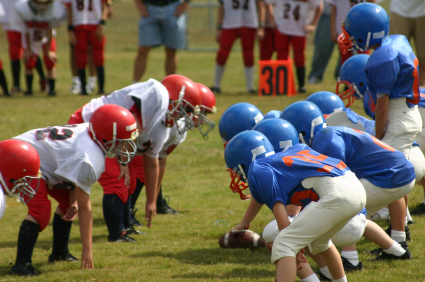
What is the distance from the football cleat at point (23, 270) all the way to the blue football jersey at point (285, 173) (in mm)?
1748

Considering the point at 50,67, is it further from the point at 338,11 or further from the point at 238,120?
the point at 238,120

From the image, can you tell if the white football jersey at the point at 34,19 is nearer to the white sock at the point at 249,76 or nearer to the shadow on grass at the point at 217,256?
the white sock at the point at 249,76

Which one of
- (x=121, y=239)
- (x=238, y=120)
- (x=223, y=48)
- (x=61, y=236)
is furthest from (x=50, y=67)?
(x=238, y=120)

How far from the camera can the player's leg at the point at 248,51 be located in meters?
9.39

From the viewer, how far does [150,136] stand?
4.25 meters

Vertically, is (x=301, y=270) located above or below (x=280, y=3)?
below

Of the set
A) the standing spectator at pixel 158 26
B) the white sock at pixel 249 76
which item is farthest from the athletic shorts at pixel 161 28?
A: the white sock at pixel 249 76

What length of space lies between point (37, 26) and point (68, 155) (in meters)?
6.78

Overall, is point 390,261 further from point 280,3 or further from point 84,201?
point 280,3

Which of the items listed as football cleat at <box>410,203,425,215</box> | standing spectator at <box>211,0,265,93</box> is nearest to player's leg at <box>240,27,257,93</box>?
standing spectator at <box>211,0,265,93</box>

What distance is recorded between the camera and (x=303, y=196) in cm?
301

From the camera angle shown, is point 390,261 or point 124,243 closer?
point 390,261

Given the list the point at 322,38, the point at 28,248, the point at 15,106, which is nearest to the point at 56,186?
the point at 28,248

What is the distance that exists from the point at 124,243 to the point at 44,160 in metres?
A: 1.01
